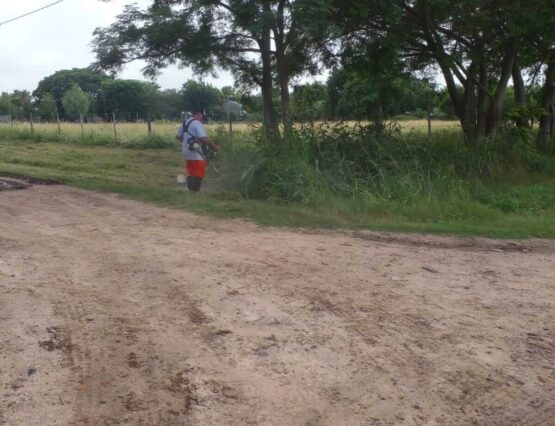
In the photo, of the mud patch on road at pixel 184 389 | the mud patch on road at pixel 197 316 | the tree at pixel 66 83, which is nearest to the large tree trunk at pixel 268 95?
the mud patch on road at pixel 197 316

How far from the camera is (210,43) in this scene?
12625 mm

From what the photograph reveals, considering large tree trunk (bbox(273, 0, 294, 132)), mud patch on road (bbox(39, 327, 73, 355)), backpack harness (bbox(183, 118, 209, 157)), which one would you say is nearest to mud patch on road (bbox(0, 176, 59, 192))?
backpack harness (bbox(183, 118, 209, 157))

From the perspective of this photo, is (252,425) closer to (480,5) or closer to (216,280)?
(216,280)

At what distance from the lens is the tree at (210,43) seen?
11.4 meters

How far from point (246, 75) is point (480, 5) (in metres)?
5.64

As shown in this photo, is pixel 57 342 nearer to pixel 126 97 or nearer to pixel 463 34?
pixel 463 34

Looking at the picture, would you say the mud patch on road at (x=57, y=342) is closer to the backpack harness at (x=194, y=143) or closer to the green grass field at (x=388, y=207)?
the green grass field at (x=388, y=207)

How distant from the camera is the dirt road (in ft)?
10.4

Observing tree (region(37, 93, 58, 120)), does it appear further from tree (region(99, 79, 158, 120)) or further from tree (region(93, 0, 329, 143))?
tree (region(93, 0, 329, 143))

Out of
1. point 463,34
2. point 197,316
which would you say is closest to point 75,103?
point 463,34

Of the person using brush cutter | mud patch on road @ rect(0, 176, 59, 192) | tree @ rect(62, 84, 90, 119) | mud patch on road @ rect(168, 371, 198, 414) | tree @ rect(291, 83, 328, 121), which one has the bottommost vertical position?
mud patch on road @ rect(168, 371, 198, 414)

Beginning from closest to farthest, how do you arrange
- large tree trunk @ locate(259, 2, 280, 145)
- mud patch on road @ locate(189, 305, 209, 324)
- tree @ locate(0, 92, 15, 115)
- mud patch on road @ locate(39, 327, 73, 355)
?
mud patch on road @ locate(39, 327, 73, 355), mud patch on road @ locate(189, 305, 209, 324), large tree trunk @ locate(259, 2, 280, 145), tree @ locate(0, 92, 15, 115)

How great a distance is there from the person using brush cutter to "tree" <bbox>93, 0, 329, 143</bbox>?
1913 millimetres

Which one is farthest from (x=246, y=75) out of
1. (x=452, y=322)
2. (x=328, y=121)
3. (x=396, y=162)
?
(x=452, y=322)
